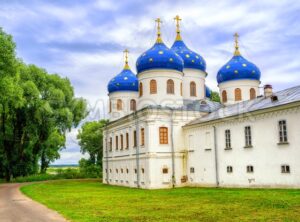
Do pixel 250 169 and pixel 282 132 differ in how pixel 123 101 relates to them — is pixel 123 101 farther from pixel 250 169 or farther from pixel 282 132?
pixel 282 132

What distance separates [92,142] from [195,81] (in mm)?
25902

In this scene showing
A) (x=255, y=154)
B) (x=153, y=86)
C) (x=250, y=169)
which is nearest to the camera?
(x=255, y=154)

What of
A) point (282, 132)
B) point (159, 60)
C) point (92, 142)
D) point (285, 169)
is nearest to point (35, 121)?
point (92, 142)

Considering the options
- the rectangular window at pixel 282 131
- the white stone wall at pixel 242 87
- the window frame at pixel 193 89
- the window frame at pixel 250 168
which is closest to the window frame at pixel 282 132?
the rectangular window at pixel 282 131

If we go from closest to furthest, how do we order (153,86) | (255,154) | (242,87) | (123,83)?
(255,154), (153,86), (242,87), (123,83)

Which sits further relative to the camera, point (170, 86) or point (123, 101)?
point (123, 101)

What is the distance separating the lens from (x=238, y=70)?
3612 centimetres

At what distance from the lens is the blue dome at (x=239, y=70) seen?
35.9 meters

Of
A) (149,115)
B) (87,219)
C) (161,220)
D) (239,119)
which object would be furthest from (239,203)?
(149,115)

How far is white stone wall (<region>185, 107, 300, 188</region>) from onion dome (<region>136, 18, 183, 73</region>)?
267 inches

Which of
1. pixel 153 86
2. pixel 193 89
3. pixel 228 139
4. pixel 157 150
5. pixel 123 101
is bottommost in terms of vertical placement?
pixel 157 150

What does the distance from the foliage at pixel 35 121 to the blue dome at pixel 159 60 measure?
14403mm

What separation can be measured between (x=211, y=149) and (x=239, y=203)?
12.1m

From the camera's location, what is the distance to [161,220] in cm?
1215
